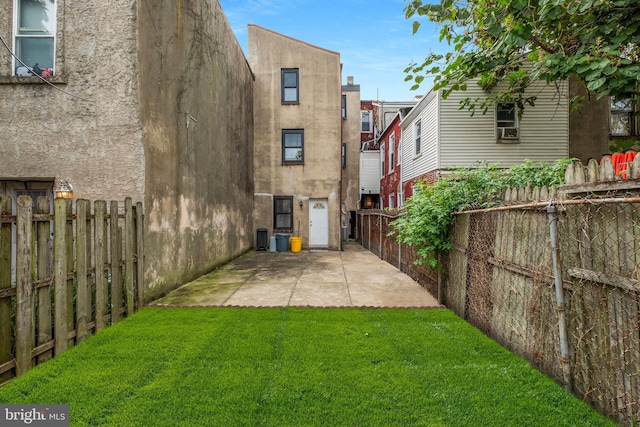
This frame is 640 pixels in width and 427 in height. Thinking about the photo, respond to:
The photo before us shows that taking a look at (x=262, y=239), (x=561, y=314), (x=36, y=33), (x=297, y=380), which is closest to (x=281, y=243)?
(x=262, y=239)

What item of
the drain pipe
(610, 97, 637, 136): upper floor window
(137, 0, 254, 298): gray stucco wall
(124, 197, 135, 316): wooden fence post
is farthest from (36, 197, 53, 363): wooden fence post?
(610, 97, 637, 136): upper floor window

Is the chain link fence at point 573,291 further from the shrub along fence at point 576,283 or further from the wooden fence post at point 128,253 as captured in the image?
the wooden fence post at point 128,253

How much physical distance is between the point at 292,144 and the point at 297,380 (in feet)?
42.0

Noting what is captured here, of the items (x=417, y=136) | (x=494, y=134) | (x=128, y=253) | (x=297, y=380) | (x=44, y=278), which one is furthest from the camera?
(x=417, y=136)

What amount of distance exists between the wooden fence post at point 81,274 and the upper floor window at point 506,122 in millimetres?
12524

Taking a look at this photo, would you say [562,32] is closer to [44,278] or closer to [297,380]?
[297,380]

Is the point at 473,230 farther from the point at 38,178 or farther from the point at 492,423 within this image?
the point at 38,178

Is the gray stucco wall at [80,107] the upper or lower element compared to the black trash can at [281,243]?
upper

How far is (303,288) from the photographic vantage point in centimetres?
691

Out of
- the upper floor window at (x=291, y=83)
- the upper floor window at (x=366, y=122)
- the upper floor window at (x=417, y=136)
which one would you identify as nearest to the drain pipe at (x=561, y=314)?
the upper floor window at (x=417, y=136)

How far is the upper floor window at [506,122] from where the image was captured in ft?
39.1

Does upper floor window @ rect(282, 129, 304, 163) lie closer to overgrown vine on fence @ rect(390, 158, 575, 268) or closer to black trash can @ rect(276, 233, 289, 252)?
black trash can @ rect(276, 233, 289, 252)

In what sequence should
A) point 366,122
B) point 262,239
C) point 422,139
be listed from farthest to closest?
point 366,122 → point 262,239 → point 422,139

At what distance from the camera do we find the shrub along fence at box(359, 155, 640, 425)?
92.3 inches
